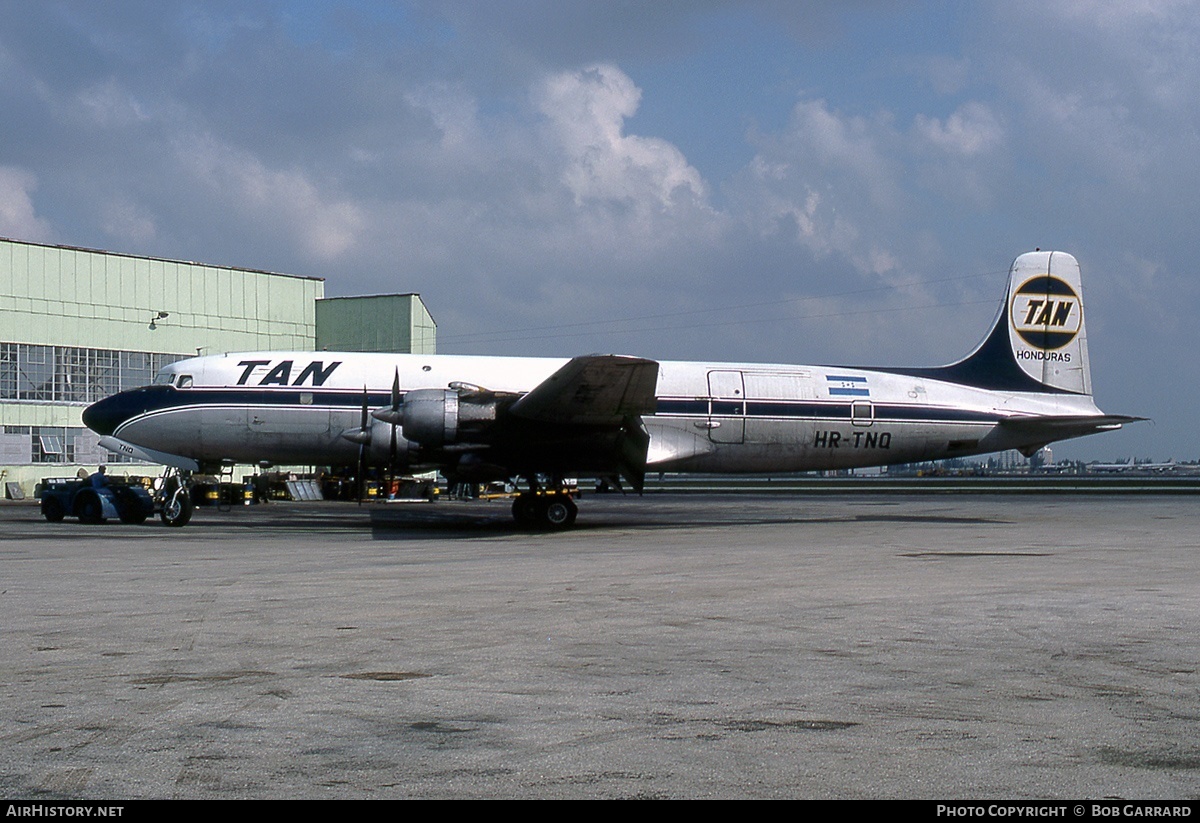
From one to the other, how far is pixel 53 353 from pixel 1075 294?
143ft

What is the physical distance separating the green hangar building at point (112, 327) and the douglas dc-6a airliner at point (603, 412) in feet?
82.3

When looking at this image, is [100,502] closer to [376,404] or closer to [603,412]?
[376,404]

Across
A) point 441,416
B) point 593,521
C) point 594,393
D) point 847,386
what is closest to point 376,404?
point 441,416

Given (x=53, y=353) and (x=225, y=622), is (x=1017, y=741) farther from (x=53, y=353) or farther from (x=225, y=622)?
(x=53, y=353)

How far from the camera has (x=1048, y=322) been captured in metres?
31.4

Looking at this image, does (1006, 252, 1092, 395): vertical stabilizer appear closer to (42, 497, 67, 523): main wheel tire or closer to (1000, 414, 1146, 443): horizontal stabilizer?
(1000, 414, 1146, 443): horizontal stabilizer

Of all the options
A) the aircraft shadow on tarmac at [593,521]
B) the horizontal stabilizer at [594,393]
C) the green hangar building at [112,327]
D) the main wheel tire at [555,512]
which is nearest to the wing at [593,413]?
the horizontal stabilizer at [594,393]

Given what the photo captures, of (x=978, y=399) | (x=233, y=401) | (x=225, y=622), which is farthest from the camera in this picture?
(x=978, y=399)

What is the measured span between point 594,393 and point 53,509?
53.4 feet

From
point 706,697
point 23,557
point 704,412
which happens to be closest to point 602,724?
point 706,697

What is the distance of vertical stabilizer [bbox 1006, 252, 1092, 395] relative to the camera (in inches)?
1228

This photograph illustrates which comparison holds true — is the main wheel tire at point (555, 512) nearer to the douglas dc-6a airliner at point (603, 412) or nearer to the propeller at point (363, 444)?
the douglas dc-6a airliner at point (603, 412)

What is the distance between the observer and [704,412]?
28.1 m

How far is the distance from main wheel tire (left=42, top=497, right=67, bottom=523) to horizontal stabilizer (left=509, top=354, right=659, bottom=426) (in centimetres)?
1396
